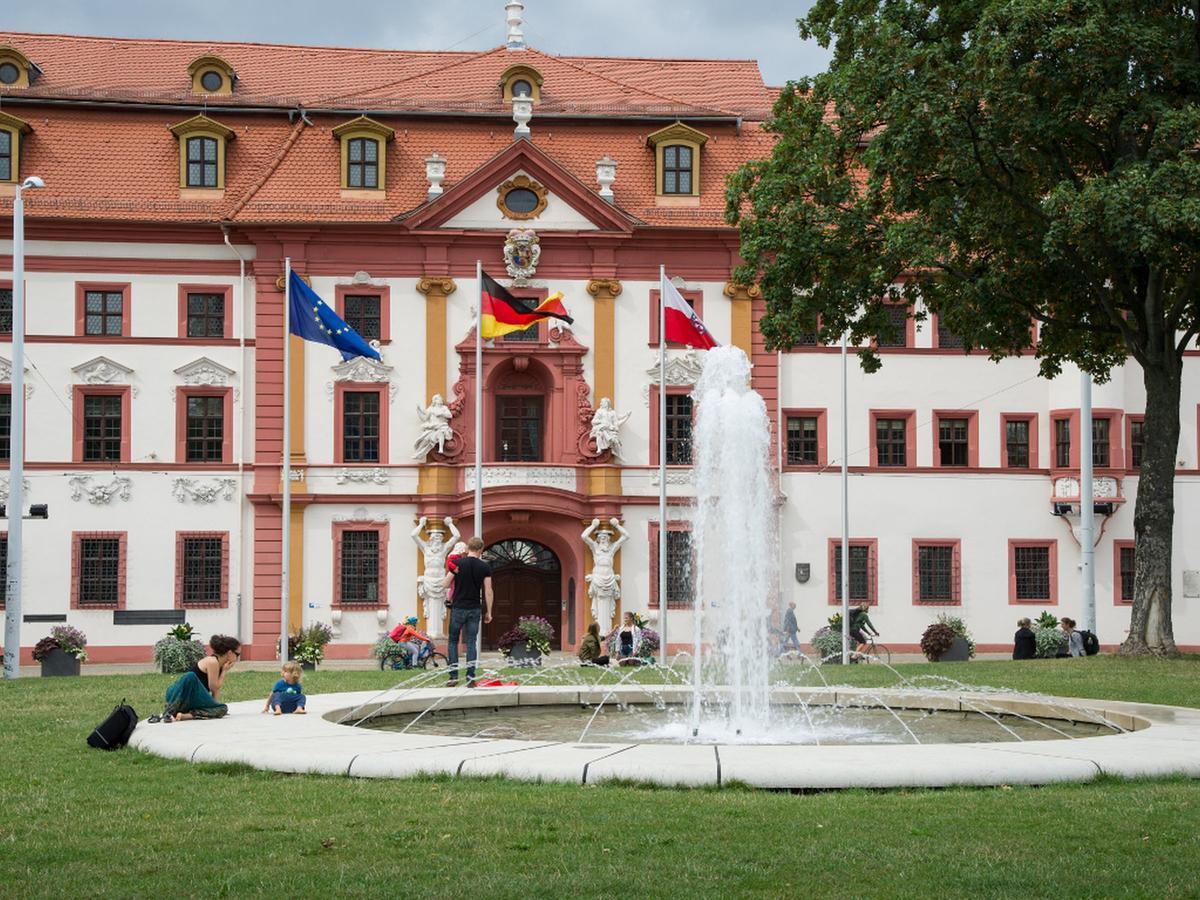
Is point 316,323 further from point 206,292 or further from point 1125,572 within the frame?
point 1125,572

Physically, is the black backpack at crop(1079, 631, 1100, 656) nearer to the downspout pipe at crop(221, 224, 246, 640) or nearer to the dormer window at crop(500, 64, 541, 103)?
the downspout pipe at crop(221, 224, 246, 640)

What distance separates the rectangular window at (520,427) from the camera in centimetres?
4619

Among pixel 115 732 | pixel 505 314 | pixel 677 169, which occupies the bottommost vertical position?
Result: pixel 115 732

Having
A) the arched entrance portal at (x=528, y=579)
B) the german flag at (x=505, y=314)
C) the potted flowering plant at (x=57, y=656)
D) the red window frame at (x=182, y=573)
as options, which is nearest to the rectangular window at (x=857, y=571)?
the arched entrance portal at (x=528, y=579)

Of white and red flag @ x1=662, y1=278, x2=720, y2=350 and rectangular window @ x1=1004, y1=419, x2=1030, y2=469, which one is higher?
white and red flag @ x1=662, y1=278, x2=720, y2=350

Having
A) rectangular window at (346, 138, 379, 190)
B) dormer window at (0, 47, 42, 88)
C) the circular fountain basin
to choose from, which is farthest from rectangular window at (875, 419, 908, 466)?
the circular fountain basin

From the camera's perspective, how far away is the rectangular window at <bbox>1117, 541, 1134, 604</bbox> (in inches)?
1832

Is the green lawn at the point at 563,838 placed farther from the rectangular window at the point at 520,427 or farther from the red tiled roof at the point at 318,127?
the red tiled roof at the point at 318,127

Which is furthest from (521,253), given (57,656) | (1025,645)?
(1025,645)

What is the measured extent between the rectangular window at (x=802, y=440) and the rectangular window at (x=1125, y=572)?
8.92m

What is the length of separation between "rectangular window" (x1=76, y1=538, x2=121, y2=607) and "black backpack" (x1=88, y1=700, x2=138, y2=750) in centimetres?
3058

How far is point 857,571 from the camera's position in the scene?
46.4 m

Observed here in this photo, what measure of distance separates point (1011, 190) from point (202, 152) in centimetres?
2673

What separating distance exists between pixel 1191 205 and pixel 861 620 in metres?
19.0
